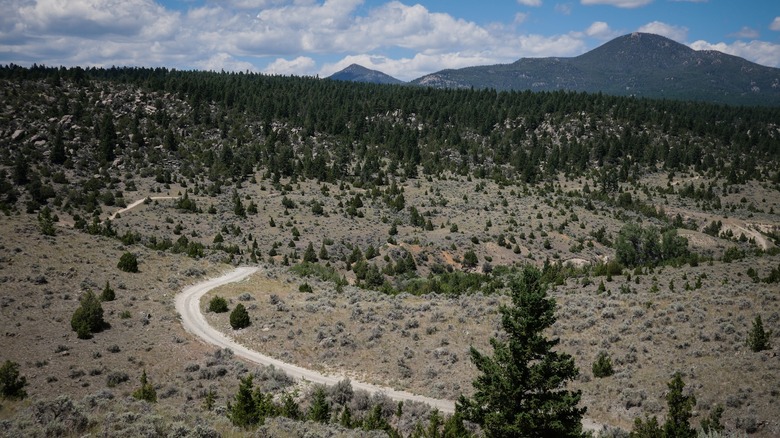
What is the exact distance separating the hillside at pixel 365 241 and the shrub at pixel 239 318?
408mm

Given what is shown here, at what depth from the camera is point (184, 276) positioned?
37.7m

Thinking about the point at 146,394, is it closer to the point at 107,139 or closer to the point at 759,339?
the point at 759,339

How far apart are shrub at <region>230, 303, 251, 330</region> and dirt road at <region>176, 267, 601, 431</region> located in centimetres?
95

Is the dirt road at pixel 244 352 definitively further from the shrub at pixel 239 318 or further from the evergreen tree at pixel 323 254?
the evergreen tree at pixel 323 254

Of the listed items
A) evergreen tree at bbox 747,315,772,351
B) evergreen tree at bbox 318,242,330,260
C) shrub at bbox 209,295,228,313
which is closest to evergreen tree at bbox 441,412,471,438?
evergreen tree at bbox 747,315,772,351

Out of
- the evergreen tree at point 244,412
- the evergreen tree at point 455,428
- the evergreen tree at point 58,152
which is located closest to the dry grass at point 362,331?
the evergreen tree at point 244,412

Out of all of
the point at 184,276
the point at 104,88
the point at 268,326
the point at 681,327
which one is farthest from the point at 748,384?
the point at 104,88

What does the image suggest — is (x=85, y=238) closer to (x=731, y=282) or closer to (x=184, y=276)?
(x=184, y=276)

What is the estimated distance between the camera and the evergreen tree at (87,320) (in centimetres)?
2370

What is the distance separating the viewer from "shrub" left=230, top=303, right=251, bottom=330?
28297mm

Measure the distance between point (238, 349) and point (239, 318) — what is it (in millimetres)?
2822

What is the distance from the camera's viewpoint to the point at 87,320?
24.2 meters

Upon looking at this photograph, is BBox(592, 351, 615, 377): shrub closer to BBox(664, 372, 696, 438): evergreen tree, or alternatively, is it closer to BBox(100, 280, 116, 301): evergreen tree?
BBox(664, 372, 696, 438): evergreen tree

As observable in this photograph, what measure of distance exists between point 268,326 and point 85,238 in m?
22.6
